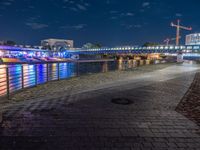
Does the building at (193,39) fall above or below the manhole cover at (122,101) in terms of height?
above

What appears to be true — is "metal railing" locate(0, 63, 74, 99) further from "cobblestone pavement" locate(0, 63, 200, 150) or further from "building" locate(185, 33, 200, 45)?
"building" locate(185, 33, 200, 45)

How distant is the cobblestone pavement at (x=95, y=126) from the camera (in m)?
3.62

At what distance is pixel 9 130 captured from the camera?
4.11m

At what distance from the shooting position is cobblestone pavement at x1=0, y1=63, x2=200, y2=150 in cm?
362

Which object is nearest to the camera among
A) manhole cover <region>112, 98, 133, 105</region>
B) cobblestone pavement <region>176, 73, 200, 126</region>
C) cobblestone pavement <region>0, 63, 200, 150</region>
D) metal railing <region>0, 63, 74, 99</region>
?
cobblestone pavement <region>0, 63, 200, 150</region>

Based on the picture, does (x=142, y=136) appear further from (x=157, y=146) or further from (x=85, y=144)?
(x=85, y=144)

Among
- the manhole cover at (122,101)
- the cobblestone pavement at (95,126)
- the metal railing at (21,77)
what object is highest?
the metal railing at (21,77)

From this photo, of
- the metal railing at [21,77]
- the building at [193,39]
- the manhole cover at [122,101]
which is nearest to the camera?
the manhole cover at [122,101]

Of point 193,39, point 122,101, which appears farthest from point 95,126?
point 193,39

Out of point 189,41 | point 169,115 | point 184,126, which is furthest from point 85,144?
point 189,41

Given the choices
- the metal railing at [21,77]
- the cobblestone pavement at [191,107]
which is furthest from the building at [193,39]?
the cobblestone pavement at [191,107]

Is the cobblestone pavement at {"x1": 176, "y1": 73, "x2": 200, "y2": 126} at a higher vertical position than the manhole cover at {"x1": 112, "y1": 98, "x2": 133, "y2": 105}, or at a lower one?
lower

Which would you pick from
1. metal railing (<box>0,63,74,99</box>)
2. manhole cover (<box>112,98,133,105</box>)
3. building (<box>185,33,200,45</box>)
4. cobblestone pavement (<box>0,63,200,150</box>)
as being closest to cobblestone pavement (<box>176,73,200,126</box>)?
cobblestone pavement (<box>0,63,200,150</box>)

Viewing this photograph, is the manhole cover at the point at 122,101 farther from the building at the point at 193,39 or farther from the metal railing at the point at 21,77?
the building at the point at 193,39
